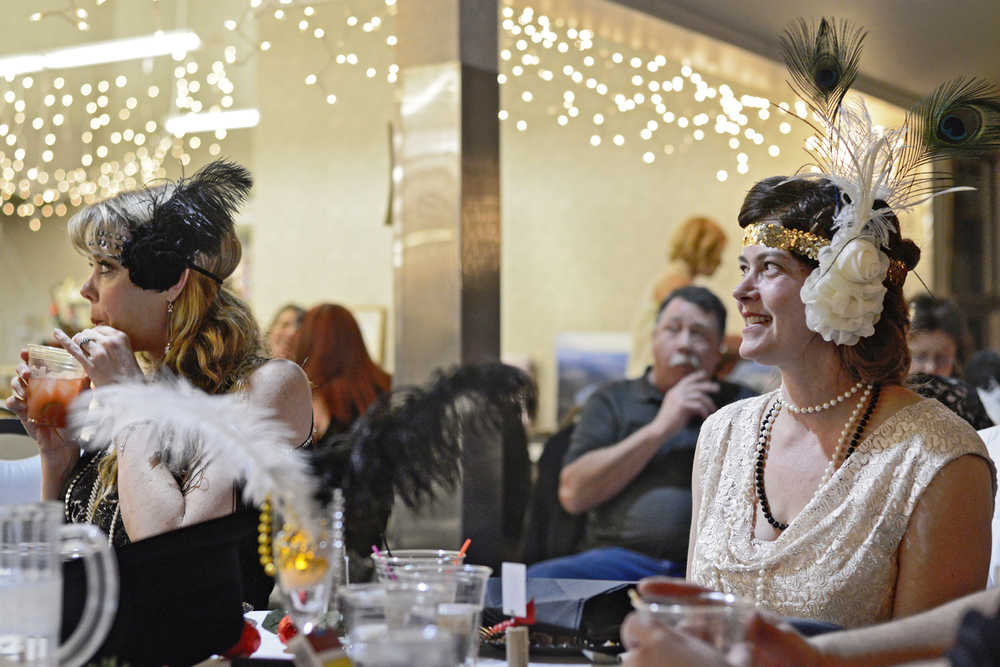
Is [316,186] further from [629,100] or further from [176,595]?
Result: [176,595]

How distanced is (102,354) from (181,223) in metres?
0.31

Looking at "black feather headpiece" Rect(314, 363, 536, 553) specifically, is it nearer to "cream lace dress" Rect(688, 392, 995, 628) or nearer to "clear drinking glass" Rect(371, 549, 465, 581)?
"clear drinking glass" Rect(371, 549, 465, 581)

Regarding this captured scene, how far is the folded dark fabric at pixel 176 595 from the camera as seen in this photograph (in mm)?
1464

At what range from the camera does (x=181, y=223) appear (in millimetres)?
2119

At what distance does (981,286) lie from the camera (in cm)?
793

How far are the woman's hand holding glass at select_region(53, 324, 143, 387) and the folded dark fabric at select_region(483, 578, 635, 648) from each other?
2.36 feet

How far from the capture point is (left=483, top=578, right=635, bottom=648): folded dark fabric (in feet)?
5.61

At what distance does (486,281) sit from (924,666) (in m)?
3.68

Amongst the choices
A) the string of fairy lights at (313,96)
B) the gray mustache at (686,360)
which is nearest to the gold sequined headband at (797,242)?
the gray mustache at (686,360)

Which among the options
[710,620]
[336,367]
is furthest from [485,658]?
[336,367]

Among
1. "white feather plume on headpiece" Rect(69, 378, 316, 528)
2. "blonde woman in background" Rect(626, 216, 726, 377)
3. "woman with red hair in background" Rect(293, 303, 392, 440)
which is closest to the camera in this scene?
"white feather plume on headpiece" Rect(69, 378, 316, 528)

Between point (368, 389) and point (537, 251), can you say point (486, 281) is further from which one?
point (537, 251)

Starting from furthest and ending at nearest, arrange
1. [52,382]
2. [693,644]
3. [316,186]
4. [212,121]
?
[212,121] → [316,186] → [52,382] → [693,644]

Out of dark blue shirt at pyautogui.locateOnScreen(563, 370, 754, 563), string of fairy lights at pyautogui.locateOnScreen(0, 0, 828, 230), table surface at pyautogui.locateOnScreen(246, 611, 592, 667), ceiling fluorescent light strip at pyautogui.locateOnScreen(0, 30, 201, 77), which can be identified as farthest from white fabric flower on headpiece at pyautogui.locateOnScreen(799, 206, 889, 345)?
ceiling fluorescent light strip at pyautogui.locateOnScreen(0, 30, 201, 77)
